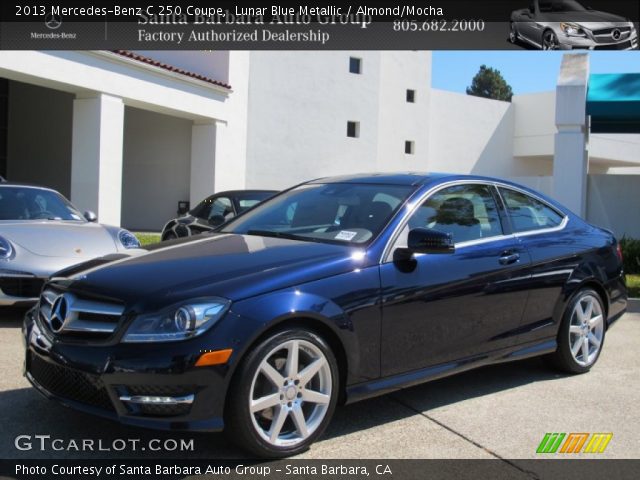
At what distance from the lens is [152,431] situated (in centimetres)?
383

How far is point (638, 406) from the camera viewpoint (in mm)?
4672

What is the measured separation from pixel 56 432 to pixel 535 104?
3430 centimetres

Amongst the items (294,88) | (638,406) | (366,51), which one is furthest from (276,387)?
(366,51)

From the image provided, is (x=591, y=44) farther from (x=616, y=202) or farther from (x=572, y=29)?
(x=616, y=202)

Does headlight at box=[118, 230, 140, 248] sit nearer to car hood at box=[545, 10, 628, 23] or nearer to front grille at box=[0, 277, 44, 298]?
front grille at box=[0, 277, 44, 298]

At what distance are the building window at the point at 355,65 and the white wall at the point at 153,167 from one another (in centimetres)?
765

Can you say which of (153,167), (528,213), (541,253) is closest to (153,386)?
(541,253)

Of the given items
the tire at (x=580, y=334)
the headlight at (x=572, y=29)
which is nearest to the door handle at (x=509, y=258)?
the tire at (x=580, y=334)

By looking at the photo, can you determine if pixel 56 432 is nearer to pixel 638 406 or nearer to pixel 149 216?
pixel 638 406

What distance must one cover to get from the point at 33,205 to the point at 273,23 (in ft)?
41.1

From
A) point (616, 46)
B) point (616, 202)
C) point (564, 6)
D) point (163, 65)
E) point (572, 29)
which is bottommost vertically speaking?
point (616, 202)

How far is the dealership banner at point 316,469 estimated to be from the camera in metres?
3.31

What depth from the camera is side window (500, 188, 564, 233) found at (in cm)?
511

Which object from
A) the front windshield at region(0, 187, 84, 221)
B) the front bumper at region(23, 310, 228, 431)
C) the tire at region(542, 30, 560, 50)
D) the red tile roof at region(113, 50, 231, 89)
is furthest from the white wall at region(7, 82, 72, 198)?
the front bumper at region(23, 310, 228, 431)
